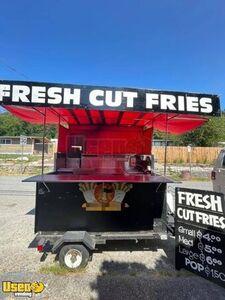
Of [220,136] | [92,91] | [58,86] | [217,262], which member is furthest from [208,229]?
[220,136]

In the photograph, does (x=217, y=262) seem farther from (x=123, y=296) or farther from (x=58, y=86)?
(x=58, y=86)

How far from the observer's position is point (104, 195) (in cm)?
477

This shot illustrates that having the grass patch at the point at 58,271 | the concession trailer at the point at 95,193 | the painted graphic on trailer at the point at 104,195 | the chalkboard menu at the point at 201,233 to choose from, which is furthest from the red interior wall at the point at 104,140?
the chalkboard menu at the point at 201,233

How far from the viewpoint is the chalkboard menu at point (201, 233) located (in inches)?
134

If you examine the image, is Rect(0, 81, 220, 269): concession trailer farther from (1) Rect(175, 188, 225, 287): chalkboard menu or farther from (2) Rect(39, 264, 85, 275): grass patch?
(1) Rect(175, 188, 225, 287): chalkboard menu

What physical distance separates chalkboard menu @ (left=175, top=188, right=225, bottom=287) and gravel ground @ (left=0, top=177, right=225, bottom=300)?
1.35ft

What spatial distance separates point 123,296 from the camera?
11.7ft

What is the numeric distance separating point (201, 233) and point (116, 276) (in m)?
1.50

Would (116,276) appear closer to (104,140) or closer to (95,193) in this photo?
(95,193)

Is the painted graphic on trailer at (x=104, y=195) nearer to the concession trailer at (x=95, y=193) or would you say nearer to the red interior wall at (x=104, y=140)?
the concession trailer at (x=95, y=193)

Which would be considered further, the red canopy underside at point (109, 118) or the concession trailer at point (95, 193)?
the red canopy underside at point (109, 118)

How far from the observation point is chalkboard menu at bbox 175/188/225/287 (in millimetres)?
3402

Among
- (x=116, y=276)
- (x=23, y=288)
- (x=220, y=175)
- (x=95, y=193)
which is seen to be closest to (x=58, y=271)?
(x=23, y=288)

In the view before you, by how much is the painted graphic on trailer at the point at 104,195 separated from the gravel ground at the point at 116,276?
946mm
